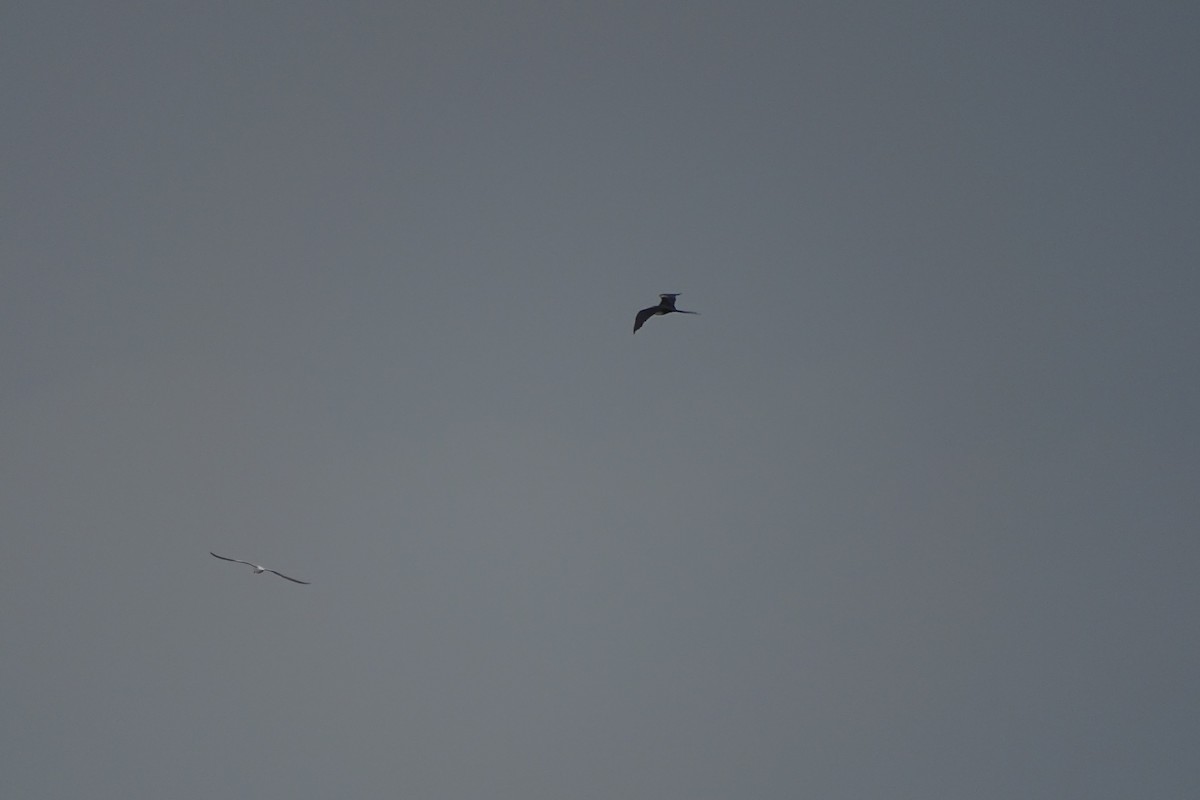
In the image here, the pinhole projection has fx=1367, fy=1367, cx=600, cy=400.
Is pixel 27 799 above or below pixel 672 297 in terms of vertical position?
below

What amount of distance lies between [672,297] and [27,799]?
184443mm

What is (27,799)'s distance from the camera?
196 metres

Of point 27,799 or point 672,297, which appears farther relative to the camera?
point 27,799

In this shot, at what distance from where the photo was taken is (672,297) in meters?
43.4
